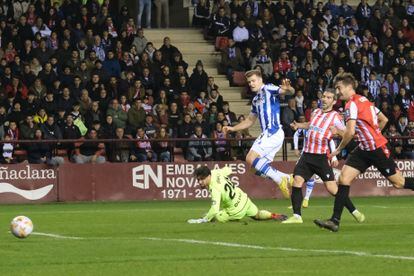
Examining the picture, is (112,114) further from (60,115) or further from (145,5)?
(145,5)

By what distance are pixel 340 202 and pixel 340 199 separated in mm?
49

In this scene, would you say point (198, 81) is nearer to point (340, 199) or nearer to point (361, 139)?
point (361, 139)

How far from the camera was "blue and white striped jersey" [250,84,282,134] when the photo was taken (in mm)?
→ 18922

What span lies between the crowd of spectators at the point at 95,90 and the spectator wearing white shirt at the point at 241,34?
1.76 meters

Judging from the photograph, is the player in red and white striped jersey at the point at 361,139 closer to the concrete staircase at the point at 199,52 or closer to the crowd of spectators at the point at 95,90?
the crowd of spectators at the point at 95,90

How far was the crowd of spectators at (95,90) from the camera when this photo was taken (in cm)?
2834

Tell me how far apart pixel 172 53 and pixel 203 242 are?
1958 centimetres

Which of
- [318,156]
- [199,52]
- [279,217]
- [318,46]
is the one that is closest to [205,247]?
[279,217]

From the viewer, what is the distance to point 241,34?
3516 centimetres

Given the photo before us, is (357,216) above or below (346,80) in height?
below

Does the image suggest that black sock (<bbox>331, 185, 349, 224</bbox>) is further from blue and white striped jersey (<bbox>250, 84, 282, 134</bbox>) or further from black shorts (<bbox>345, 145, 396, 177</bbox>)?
blue and white striped jersey (<bbox>250, 84, 282, 134</bbox>)

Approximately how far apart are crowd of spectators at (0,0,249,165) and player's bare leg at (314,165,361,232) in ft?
41.0

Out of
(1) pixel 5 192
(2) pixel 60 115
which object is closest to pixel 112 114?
(2) pixel 60 115

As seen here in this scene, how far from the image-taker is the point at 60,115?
28500 mm
